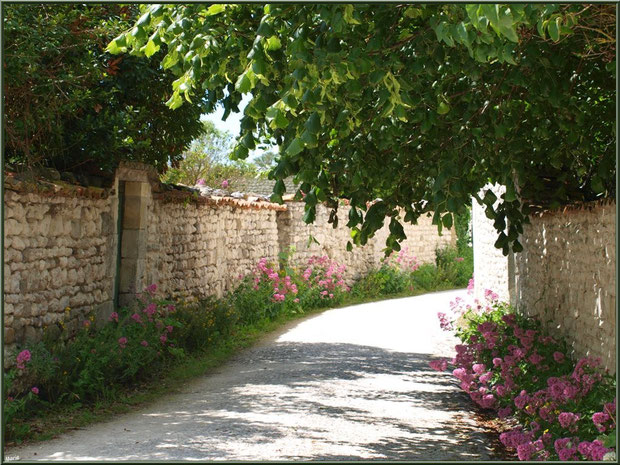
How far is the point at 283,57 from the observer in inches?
187

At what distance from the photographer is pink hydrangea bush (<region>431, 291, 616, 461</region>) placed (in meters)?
4.86

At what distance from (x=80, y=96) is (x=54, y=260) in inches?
71.4

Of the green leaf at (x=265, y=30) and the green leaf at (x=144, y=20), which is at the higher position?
the green leaf at (x=144, y=20)

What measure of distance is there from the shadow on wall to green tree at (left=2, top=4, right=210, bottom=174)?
303 centimetres

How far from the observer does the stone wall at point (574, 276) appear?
18.9 ft

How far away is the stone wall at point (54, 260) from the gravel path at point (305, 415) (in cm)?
138

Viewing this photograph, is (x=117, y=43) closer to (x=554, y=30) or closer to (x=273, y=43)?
(x=273, y=43)

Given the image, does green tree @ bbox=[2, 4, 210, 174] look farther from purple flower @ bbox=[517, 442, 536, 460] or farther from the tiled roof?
the tiled roof

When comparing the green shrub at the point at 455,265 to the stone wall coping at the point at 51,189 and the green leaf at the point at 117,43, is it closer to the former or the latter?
the stone wall coping at the point at 51,189

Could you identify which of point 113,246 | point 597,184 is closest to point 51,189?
point 113,246

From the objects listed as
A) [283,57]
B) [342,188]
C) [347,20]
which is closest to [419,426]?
[342,188]

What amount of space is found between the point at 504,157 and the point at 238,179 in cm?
2056

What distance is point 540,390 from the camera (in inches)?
235

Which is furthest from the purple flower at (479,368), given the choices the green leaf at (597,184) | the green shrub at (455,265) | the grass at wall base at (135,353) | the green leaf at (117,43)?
the green shrub at (455,265)
